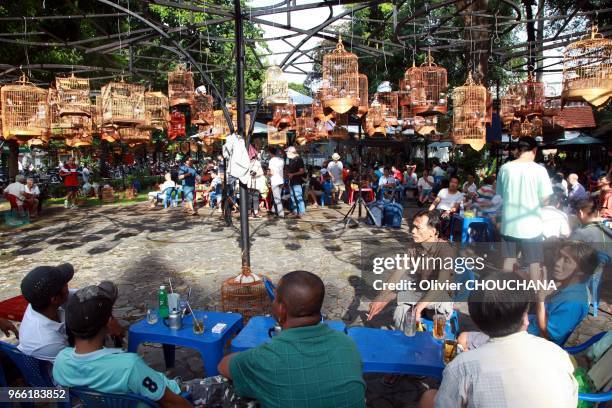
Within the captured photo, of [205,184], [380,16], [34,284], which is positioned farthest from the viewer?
[380,16]

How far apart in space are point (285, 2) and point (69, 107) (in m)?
4.50

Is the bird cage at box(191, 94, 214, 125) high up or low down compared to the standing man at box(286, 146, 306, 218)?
up

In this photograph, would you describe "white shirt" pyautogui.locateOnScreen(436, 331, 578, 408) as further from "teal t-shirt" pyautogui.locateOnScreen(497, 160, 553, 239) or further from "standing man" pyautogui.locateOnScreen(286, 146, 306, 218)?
"standing man" pyautogui.locateOnScreen(286, 146, 306, 218)

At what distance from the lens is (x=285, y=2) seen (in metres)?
4.81

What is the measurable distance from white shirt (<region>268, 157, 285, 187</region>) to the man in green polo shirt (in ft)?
30.5

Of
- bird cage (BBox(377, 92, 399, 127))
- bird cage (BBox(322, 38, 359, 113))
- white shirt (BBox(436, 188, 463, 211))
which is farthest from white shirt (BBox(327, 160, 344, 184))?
bird cage (BBox(322, 38, 359, 113))

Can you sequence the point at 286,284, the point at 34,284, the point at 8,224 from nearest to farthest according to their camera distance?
the point at 286,284 < the point at 34,284 < the point at 8,224

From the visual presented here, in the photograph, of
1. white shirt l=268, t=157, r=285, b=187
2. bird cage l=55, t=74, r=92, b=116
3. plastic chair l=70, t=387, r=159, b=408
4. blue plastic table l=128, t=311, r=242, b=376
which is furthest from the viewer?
white shirt l=268, t=157, r=285, b=187

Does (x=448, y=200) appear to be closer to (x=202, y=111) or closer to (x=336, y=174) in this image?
(x=202, y=111)

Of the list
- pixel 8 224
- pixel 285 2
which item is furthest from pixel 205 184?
pixel 285 2

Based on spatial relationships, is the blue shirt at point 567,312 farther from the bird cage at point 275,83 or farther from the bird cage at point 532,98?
the bird cage at point 532,98

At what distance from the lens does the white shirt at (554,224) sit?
17.0 feet

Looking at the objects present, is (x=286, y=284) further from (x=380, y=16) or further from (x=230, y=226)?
(x=380, y=16)

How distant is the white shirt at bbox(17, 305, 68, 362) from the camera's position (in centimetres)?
273
